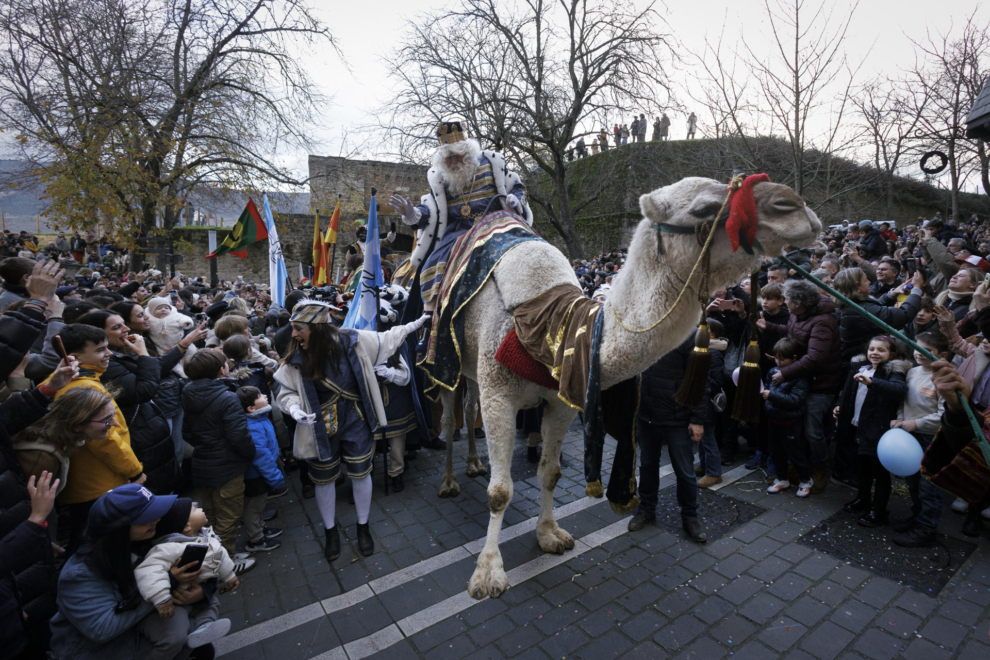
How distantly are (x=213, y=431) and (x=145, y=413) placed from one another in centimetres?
47

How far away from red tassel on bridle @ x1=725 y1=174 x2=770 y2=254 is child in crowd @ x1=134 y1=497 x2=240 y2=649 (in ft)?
9.70

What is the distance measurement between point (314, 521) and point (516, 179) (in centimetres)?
380

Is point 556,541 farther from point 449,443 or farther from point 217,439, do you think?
point 217,439

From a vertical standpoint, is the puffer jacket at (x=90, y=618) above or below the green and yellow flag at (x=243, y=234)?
below

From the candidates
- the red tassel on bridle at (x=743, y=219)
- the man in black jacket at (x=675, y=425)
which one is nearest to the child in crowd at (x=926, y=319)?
the man in black jacket at (x=675, y=425)

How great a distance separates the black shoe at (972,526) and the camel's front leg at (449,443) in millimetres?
4344

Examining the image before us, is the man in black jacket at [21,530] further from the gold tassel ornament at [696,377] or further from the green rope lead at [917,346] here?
the green rope lead at [917,346]

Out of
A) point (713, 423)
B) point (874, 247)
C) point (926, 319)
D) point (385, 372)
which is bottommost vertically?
point (713, 423)

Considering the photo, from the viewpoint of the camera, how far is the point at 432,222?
4883 mm

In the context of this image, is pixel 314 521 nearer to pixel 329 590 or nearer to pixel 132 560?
pixel 329 590

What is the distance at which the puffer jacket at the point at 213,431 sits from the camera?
3.64 metres

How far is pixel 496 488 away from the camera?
357cm

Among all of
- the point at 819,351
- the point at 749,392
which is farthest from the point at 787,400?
the point at 749,392

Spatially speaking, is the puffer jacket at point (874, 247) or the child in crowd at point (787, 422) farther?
the puffer jacket at point (874, 247)
